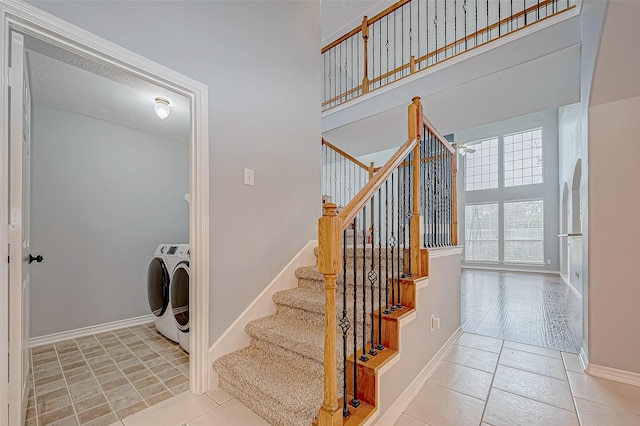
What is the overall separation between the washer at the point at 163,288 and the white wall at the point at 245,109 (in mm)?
986

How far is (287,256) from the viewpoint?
261cm

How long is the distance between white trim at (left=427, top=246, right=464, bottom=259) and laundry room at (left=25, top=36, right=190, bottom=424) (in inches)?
80.3

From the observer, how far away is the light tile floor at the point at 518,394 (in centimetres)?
165

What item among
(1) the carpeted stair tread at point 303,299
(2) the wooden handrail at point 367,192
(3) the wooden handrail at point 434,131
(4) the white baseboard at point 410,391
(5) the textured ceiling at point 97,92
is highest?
(5) the textured ceiling at point 97,92

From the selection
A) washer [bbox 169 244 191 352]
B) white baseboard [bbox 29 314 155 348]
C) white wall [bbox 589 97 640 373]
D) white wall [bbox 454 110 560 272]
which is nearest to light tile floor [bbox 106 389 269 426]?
washer [bbox 169 244 191 352]

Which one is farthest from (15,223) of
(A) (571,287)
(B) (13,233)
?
(A) (571,287)

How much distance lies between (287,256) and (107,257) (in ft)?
7.56

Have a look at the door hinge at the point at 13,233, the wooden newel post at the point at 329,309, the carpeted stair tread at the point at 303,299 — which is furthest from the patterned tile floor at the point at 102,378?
the wooden newel post at the point at 329,309

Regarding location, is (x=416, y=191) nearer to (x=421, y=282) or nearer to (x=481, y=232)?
(x=421, y=282)

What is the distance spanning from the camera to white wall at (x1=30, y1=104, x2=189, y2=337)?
2.91m

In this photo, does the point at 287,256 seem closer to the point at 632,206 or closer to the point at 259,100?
the point at 259,100

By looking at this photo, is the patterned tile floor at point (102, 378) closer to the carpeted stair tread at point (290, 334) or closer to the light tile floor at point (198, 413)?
the light tile floor at point (198, 413)

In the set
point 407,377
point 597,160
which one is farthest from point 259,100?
point 597,160

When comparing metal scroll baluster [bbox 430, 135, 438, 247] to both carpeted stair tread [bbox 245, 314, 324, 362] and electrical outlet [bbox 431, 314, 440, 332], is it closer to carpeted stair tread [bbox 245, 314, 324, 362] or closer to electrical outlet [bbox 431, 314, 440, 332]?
electrical outlet [bbox 431, 314, 440, 332]
